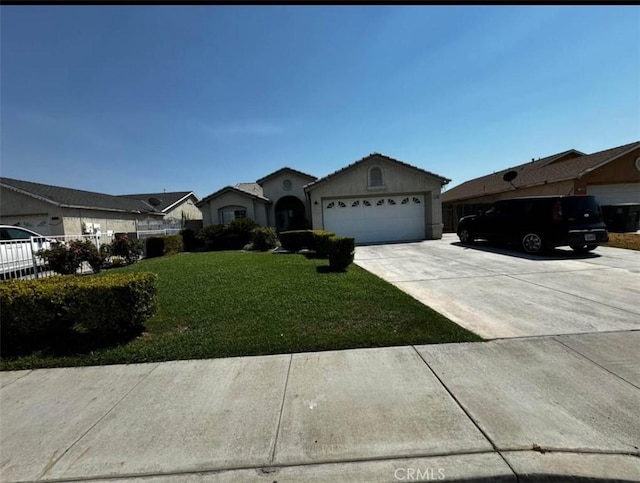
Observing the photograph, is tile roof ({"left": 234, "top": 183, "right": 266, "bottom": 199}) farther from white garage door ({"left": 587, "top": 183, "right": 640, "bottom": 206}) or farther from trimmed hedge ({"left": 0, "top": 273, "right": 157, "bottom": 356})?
white garage door ({"left": 587, "top": 183, "right": 640, "bottom": 206})

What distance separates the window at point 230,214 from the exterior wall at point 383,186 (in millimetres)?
5608

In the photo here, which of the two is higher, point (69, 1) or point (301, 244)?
point (69, 1)

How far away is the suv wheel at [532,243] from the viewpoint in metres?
10.1

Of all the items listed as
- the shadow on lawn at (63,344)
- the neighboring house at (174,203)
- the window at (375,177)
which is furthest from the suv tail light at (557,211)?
the neighboring house at (174,203)

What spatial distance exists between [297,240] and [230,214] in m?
7.81

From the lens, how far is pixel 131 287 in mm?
4262

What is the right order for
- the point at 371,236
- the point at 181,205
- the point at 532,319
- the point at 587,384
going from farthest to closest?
the point at 181,205 < the point at 371,236 < the point at 532,319 < the point at 587,384

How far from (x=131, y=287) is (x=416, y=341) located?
3.94m

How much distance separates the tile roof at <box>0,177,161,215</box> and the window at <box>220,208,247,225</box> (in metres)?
8.79

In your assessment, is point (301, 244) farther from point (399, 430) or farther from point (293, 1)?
point (399, 430)

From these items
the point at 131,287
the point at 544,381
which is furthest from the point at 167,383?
the point at 544,381

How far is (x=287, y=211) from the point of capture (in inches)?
942

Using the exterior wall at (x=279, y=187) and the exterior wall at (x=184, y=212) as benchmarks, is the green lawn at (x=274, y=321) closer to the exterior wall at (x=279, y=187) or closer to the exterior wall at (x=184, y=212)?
the exterior wall at (x=279, y=187)

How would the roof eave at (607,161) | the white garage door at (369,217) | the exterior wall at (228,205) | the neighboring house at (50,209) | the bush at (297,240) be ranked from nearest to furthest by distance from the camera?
the bush at (297,240), the roof eave at (607,161), the white garage door at (369,217), the neighboring house at (50,209), the exterior wall at (228,205)
